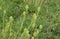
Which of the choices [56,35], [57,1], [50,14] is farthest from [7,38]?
Answer: [57,1]

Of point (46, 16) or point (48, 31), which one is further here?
point (46, 16)

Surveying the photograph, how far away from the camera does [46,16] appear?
2957mm

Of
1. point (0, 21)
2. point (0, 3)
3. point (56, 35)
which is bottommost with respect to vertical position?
point (56, 35)

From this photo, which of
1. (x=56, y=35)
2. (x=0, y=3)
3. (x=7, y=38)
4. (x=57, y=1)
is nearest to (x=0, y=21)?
(x=0, y=3)

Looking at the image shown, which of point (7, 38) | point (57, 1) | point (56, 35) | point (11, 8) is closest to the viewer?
point (7, 38)

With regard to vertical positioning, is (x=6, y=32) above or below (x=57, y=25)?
above

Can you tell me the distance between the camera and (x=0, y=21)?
274cm

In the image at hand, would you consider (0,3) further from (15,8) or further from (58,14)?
(58,14)

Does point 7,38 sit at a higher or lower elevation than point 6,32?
lower

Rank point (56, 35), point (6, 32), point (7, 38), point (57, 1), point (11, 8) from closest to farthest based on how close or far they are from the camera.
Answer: point (6, 32) → point (7, 38) → point (56, 35) → point (11, 8) → point (57, 1)

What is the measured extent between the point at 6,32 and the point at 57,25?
1.09m

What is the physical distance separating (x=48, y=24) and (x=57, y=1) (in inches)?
21.8

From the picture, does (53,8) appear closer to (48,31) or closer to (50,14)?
(50,14)

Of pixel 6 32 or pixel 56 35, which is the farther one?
pixel 56 35
